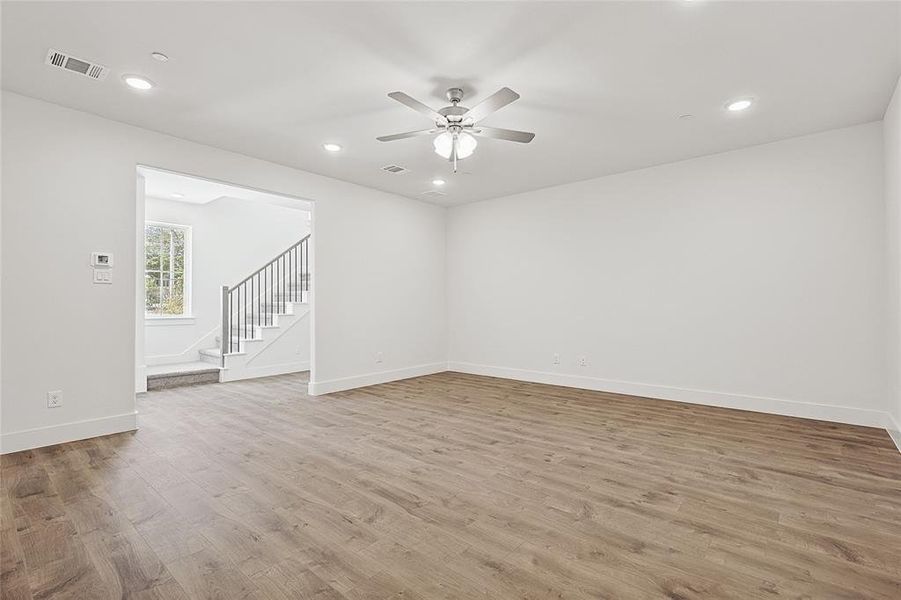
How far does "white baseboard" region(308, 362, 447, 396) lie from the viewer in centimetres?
557

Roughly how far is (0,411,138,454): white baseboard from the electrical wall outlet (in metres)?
0.18

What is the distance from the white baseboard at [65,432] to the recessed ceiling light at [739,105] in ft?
20.0

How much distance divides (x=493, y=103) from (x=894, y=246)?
3.59 meters

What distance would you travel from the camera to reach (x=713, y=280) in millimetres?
4914

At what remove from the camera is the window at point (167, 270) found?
7755 mm

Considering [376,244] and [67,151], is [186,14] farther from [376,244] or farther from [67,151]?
[376,244]

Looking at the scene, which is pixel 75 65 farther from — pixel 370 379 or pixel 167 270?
pixel 167 270

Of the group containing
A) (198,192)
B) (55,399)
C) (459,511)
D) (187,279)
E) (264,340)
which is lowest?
(459,511)

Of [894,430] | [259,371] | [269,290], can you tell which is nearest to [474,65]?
[894,430]

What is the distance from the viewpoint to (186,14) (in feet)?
8.19

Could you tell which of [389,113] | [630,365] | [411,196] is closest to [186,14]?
[389,113]

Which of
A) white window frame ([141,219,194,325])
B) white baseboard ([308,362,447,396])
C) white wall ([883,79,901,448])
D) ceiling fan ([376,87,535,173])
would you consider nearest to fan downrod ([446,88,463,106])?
ceiling fan ([376,87,535,173])

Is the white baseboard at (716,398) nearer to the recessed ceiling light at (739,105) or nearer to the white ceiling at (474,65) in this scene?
the white ceiling at (474,65)

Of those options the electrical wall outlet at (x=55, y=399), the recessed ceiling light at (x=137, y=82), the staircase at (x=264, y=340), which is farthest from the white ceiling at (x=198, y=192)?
the electrical wall outlet at (x=55, y=399)
